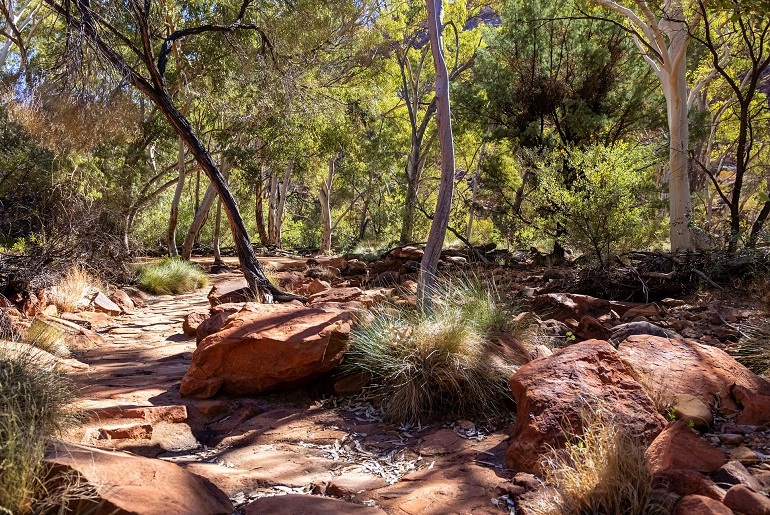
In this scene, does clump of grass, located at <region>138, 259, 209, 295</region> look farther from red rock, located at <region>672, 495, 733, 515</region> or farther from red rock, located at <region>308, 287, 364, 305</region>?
red rock, located at <region>672, 495, 733, 515</region>

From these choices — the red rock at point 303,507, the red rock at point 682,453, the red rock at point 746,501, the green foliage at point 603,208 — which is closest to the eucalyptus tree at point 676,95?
the green foliage at point 603,208

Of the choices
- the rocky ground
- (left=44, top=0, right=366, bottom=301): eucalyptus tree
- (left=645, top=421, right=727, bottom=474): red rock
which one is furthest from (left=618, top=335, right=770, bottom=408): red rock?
(left=44, top=0, right=366, bottom=301): eucalyptus tree

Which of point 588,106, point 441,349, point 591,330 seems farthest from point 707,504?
point 588,106

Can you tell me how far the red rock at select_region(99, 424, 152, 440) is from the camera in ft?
12.7

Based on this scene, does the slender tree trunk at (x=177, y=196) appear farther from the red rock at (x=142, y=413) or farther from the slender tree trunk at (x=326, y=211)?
the red rock at (x=142, y=413)

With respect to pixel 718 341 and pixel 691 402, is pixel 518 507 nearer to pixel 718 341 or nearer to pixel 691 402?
pixel 691 402

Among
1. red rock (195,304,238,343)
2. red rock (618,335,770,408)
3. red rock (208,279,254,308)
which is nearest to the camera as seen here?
red rock (618,335,770,408)

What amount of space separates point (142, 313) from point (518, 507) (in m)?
8.61

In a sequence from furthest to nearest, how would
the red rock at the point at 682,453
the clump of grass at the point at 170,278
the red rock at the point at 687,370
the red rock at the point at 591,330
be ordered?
the clump of grass at the point at 170,278 < the red rock at the point at 591,330 < the red rock at the point at 687,370 < the red rock at the point at 682,453

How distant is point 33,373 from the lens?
12.1 feet

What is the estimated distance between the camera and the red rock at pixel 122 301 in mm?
9953

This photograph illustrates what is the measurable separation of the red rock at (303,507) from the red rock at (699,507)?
1.27 meters

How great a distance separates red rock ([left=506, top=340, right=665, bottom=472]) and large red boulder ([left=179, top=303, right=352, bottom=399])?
189 centimetres

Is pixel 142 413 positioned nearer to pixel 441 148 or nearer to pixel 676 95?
pixel 441 148
